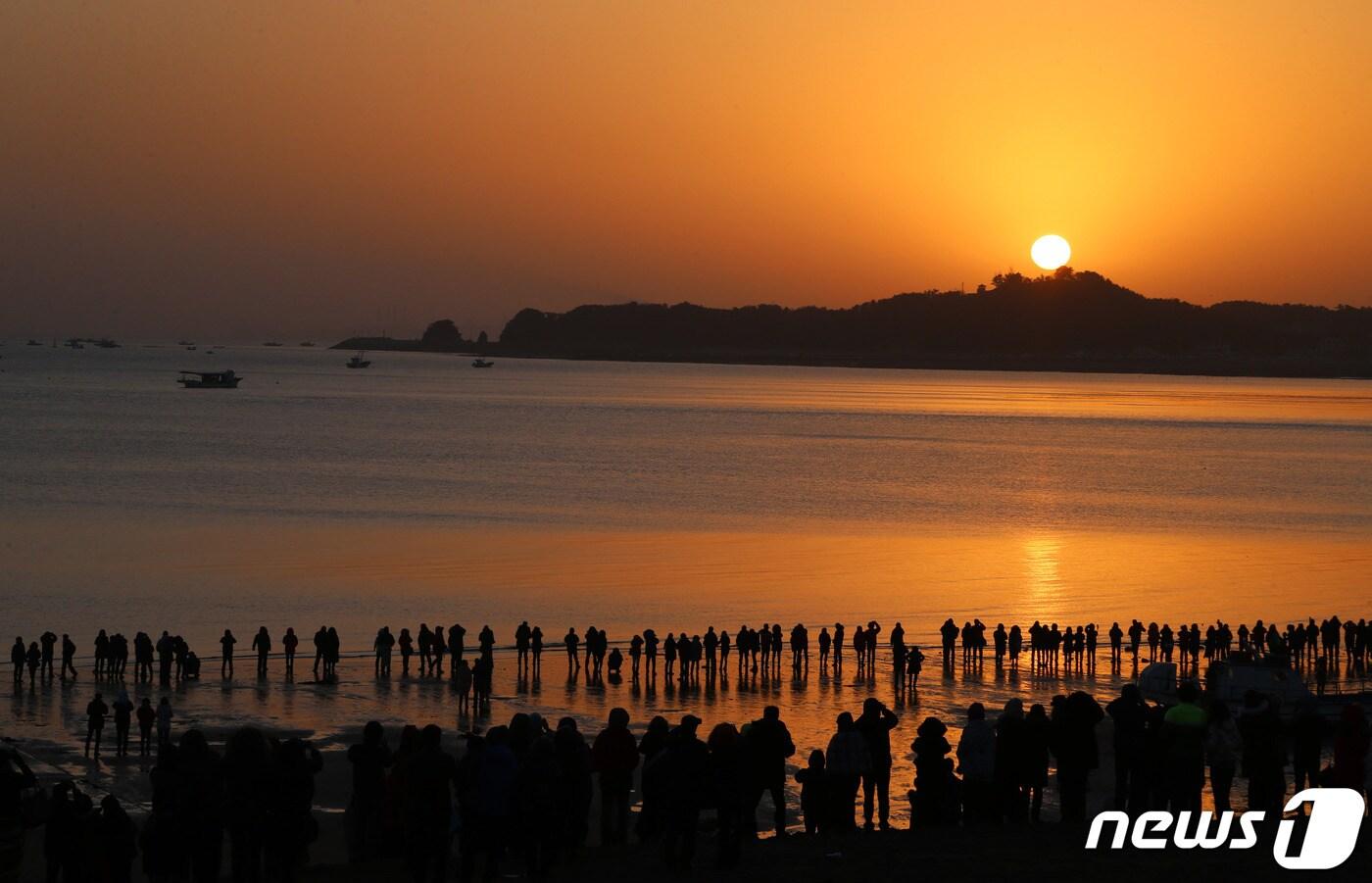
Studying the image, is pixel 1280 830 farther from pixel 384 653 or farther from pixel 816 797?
pixel 384 653

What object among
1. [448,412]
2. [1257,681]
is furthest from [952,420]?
[1257,681]

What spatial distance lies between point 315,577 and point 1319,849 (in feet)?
108

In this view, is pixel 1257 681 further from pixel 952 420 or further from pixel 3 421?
pixel 952 420

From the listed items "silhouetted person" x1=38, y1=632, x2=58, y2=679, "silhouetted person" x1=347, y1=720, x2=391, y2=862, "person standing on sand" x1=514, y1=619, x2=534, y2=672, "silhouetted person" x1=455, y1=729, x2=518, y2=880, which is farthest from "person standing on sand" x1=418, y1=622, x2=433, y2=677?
"silhouetted person" x1=455, y1=729, x2=518, y2=880

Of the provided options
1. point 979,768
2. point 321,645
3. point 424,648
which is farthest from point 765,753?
point 321,645

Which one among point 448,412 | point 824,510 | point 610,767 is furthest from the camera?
point 448,412

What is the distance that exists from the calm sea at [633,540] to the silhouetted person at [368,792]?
9.95 meters

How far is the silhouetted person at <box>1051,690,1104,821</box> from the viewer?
12.1m

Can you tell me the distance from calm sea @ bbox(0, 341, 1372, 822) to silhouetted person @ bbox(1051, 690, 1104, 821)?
938 centimetres

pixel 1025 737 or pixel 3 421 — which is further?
pixel 3 421

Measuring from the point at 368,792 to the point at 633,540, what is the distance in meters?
39.0

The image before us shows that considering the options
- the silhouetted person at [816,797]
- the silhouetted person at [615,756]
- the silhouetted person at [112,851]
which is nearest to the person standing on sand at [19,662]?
the silhouetted person at [615,756]

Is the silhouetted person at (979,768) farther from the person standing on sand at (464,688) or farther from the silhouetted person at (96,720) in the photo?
the person standing on sand at (464,688)

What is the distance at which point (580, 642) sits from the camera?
30703 mm
